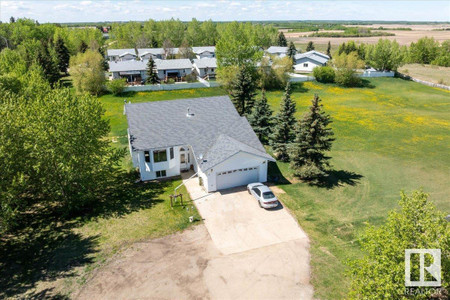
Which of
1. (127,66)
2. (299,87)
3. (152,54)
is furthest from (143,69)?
(299,87)

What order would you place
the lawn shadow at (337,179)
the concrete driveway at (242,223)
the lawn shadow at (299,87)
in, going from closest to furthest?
the concrete driveway at (242,223) < the lawn shadow at (337,179) < the lawn shadow at (299,87)

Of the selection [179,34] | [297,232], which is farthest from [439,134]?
[179,34]

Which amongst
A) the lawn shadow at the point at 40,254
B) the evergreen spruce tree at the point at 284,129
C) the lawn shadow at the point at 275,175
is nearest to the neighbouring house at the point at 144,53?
the evergreen spruce tree at the point at 284,129

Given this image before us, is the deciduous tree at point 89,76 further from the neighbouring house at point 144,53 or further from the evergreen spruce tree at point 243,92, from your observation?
the evergreen spruce tree at point 243,92

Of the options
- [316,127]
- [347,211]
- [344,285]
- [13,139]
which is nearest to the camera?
[344,285]

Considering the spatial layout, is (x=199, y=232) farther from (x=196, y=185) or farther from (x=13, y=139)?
(x=13, y=139)

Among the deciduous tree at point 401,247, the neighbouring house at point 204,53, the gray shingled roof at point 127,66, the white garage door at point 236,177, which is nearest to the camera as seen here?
the deciduous tree at point 401,247
